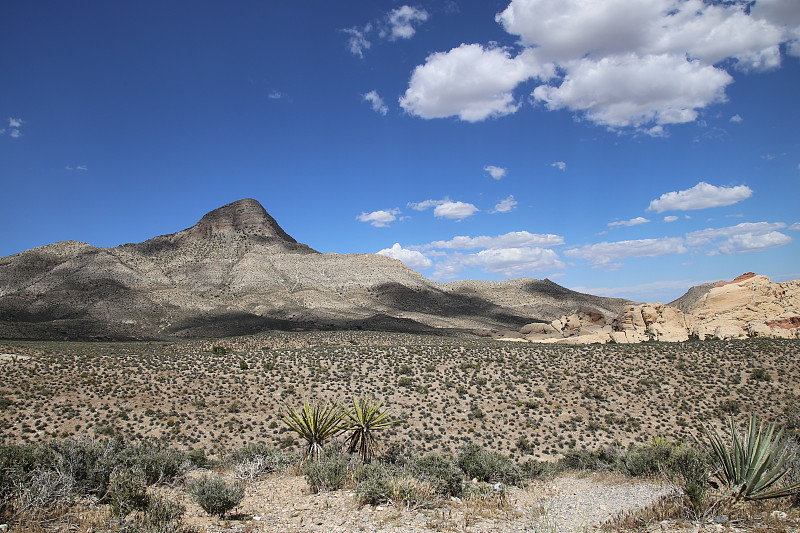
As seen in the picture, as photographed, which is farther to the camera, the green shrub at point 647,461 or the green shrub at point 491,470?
the green shrub at point 491,470

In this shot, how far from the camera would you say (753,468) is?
7.57m

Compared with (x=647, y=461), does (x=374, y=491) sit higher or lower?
higher

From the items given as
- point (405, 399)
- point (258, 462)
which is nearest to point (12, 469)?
point (258, 462)

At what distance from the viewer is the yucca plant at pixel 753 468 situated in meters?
7.11

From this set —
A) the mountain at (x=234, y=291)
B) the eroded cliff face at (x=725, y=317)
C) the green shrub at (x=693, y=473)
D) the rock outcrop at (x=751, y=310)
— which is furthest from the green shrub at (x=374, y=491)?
the mountain at (x=234, y=291)

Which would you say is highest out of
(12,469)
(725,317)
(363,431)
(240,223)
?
(240,223)

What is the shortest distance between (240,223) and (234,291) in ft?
109

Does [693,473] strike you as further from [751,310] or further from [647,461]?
[751,310]

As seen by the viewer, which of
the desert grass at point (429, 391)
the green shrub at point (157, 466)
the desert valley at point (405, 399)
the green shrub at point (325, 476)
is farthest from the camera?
the desert grass at point (429, 391)

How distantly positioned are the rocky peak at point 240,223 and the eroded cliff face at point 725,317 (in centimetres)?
8091

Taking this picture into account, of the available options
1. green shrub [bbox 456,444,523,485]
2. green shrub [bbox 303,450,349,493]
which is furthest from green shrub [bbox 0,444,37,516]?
green shrub [bbox 456,444,523,485]

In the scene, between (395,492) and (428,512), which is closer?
(428,512)

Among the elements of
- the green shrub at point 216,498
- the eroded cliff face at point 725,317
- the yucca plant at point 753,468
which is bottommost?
the green shrub at point 216,498

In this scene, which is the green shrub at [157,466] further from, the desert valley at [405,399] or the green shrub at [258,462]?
the green shrub at [258,462]
